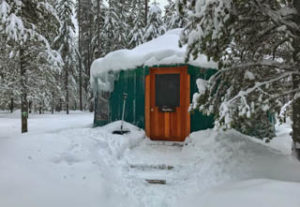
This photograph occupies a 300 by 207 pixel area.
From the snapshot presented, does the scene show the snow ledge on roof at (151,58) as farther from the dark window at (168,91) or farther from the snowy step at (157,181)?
the snowy step at (157,181)

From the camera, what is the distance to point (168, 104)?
681cm

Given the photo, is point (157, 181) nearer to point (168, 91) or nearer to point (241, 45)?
point (241, 45)

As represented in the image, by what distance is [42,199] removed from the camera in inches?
112

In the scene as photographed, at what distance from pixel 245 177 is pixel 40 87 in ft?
23.6

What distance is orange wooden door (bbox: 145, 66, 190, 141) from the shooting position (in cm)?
667

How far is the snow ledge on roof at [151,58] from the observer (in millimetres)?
6590

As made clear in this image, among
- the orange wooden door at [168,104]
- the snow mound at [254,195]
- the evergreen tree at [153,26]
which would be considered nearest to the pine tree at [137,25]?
the evergreen tree at [153,26]

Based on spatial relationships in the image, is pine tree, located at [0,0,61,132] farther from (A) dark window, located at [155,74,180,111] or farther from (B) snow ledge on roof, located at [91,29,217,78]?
(A) dark window, located at [155,74,180,111]

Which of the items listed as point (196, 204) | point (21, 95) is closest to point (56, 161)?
point (196, 204)

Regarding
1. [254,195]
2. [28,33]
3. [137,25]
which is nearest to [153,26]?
[137,25]

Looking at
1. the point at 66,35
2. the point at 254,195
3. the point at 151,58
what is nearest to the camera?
the point at 254,195

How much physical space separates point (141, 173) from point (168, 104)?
8.60 ft

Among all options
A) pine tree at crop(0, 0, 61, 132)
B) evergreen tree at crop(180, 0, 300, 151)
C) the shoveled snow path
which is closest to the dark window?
the shoveled snow path

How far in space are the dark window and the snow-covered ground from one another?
1277 mm
